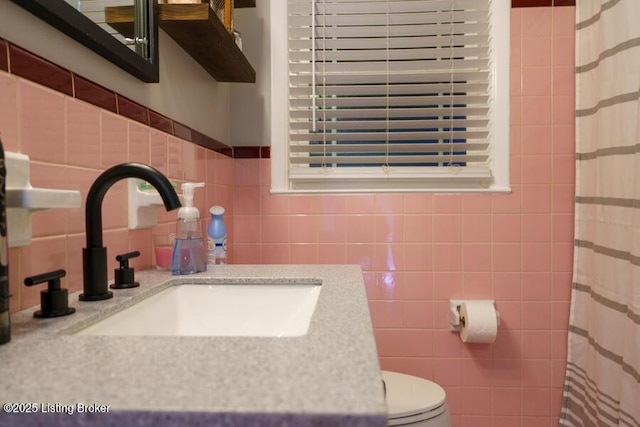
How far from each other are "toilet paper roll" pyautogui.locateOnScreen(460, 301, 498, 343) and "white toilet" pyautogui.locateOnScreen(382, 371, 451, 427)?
0.31 m

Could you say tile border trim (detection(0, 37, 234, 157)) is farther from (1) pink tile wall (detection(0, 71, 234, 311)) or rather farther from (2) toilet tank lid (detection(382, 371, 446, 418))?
(2) toilet tank lid (detection(382, 371, 446, 418))

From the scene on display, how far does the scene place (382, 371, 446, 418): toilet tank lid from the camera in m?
1.19

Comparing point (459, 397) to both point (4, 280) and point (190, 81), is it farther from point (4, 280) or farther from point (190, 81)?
point (4, 280)

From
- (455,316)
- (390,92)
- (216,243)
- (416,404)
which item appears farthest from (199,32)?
(455,316)

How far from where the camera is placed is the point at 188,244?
3.19 ft

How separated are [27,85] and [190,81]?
28.9 inches

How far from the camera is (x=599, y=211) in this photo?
149 centimetres

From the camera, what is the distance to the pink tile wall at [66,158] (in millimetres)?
642

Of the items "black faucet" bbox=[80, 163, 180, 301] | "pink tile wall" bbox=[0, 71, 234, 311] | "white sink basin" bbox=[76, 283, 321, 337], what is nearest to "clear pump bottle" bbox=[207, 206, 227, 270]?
"pink tile wall" bbox=[0, 71, 234, 311]

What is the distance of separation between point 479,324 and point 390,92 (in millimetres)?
898

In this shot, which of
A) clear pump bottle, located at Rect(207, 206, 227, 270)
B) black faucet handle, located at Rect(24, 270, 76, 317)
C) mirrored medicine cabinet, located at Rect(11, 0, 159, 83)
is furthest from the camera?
clear pump bottle, located at Rect(207, 206, 227, 270)

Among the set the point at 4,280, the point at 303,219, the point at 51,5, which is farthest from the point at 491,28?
the point at 4,280

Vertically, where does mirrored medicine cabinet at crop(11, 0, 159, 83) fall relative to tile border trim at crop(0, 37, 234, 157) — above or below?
above

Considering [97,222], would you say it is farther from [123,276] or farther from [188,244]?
[188,244]
